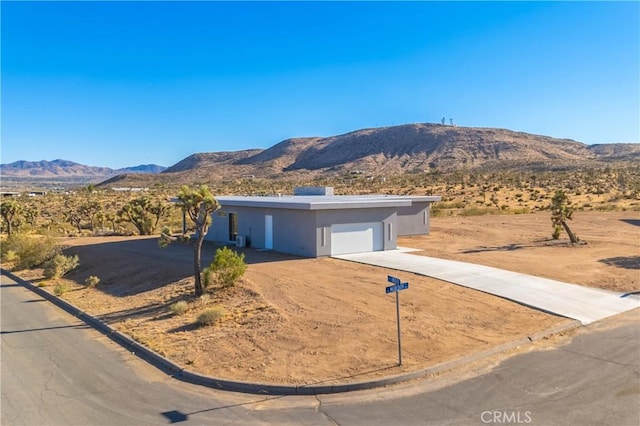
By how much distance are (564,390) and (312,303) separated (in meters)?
7.94

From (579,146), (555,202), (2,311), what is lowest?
(2,311)

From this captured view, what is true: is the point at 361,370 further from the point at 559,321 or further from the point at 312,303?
the point at 559,321

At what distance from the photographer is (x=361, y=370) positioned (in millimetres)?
10773

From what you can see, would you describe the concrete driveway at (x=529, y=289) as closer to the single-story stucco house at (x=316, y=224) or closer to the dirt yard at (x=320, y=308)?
the dirt yard at (x=320, y=308)

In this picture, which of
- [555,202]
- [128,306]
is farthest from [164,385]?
[555,202]

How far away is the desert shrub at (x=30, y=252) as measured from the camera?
90.6ft

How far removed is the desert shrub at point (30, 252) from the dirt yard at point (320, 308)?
170cm

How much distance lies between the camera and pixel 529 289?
57.0 ft

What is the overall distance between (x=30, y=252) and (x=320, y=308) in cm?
2031

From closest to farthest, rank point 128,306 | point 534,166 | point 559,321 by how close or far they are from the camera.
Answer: point 559,321 < point 128,306 < point 534,166

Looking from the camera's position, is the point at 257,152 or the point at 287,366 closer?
the point at 287,366

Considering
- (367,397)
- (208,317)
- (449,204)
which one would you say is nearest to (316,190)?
(208,317)

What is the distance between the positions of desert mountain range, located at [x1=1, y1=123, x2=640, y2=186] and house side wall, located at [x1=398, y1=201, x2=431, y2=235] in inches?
2891

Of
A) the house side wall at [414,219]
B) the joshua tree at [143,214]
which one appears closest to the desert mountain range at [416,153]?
the house side wall at [414,219]
